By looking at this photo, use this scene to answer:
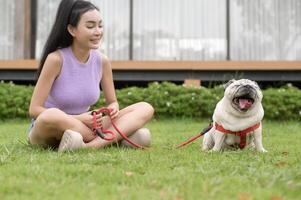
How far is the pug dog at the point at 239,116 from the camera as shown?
15.1 ft

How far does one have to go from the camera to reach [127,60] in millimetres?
11086

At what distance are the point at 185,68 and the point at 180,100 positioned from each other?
1.15 m

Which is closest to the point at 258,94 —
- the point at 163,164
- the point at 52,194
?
the point at 163,164

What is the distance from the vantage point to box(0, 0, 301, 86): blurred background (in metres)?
11.4

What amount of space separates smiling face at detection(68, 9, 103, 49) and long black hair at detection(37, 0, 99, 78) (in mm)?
36

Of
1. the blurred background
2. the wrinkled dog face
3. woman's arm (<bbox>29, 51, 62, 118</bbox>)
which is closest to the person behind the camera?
the wrinkled dog face

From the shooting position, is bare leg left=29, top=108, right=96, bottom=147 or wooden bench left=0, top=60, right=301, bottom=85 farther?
wooden bench left=0, top=60, right=301, bottom=85

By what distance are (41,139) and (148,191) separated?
2165 mm

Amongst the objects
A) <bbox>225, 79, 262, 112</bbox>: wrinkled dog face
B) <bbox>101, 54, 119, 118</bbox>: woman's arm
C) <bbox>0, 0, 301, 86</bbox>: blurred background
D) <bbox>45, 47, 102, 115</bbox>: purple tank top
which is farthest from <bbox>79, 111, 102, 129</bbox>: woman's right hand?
<bbox>0, 0, 301, 86</bbox>: blurred background

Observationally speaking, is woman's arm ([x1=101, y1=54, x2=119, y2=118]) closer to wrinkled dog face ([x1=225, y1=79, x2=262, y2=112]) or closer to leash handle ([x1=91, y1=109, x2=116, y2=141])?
leash handle ([x1=91, y1=109, x2=116, y2=141])

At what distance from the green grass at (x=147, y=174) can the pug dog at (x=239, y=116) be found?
6.6 inches

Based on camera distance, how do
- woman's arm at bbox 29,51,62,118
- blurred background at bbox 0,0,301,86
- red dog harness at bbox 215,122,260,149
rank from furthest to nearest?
blurred background at bbox 0,0,301,86, woman's arm at bbox 29,51,62,118, red dog harness at bbox 215,122,260,149

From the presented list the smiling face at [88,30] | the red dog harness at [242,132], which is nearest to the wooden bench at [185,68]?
the smiling face at [88,30]

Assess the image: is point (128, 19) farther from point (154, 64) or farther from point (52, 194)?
point (52, 194)
